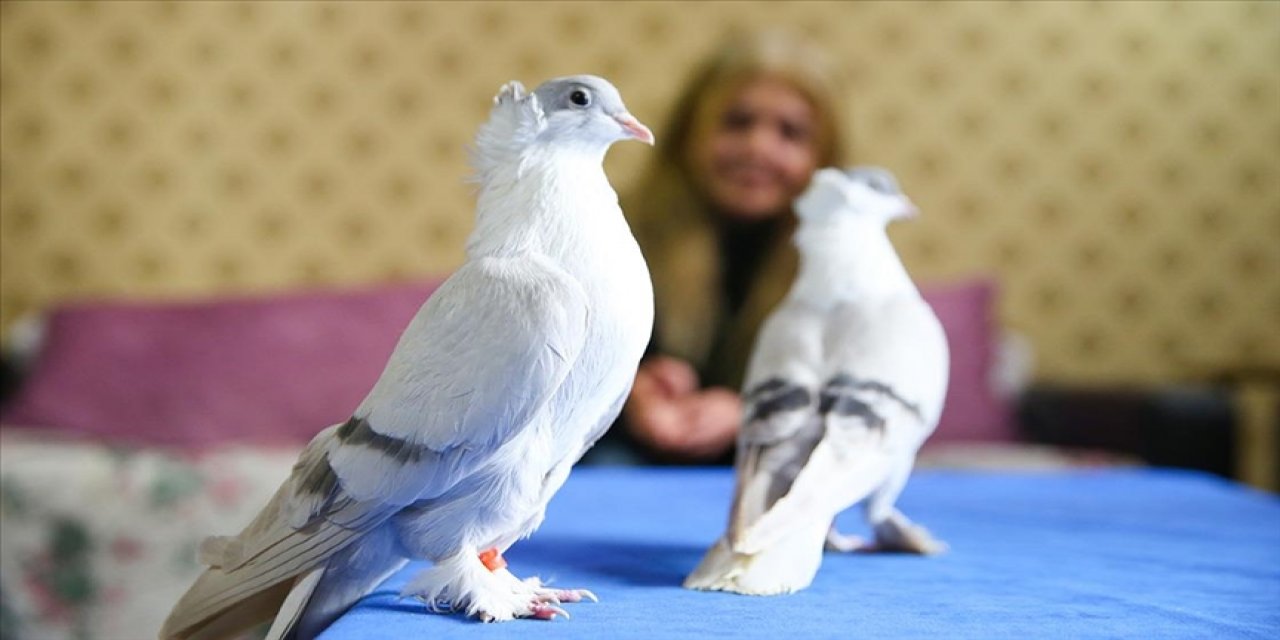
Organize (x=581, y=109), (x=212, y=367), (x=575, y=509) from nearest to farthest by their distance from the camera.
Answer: (x=581, y=109), (x=575, y=509), (x=212, y=367)

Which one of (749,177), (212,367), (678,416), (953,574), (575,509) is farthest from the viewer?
(212,367)

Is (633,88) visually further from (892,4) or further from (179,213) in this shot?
(179,213)

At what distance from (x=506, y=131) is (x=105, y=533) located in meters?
1.22

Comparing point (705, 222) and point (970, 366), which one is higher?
point (705, 222)

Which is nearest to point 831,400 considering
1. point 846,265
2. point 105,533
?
point 846,265

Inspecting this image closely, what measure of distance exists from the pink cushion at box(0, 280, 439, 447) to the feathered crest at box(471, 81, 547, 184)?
1.64 metres

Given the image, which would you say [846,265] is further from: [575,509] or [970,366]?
[970,366]

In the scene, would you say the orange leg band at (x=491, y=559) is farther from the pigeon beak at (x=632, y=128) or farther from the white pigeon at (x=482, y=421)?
the pigeon beak at (x=632, y=128)

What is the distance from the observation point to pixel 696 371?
2.12 meters

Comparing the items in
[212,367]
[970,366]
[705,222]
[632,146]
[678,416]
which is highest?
[632,146]

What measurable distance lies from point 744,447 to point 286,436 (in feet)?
5.84

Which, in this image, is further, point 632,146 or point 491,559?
point 632,146

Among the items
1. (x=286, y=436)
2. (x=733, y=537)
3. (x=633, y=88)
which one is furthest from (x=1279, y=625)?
(x=633, y=88)

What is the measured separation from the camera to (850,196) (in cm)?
91
